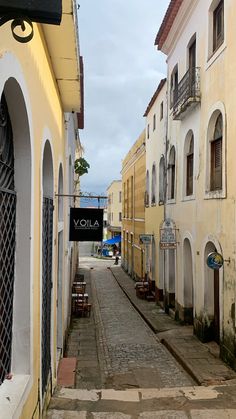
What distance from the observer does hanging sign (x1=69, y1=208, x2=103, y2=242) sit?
7.87 metres

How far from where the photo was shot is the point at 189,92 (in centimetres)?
1209

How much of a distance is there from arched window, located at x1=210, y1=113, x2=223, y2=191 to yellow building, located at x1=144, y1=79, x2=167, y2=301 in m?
5.72

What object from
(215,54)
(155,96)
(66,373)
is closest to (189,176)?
(215,54)

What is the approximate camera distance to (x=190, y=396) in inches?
249

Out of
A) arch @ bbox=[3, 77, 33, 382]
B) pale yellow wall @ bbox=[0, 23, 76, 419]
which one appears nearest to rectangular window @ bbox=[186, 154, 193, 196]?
pale yellow wall @ bbox=[0, 23, 76, 419]

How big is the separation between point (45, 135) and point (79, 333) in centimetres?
893

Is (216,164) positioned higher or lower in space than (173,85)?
lower

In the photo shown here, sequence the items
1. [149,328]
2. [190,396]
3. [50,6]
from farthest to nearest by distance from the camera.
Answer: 1. [149,328]
2. [190,396]
3. [50,6]

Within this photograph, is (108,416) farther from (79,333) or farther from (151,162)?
(151,162)

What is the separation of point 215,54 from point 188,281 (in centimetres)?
693

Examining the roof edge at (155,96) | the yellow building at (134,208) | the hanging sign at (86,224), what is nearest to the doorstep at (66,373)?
the hanging sign at (86,224)

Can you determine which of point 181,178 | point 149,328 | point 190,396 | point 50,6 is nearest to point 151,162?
point 181,178

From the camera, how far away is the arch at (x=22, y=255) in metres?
3.91

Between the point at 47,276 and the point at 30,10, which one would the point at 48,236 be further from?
the point at 30,10
